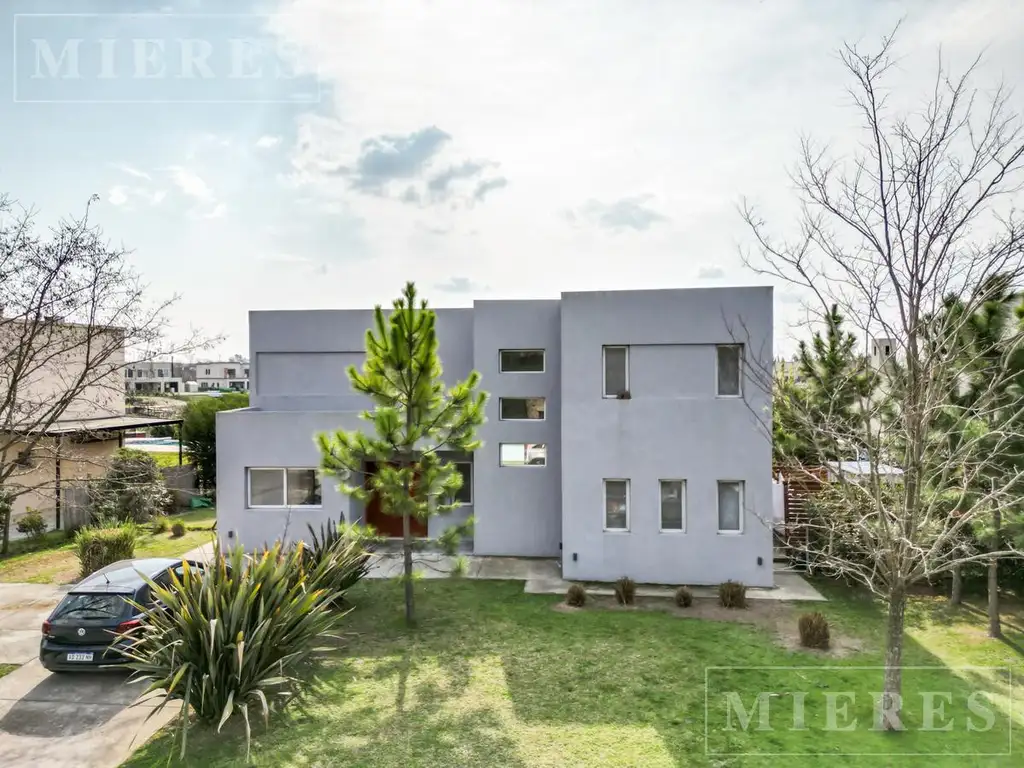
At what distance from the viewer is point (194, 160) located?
10617 mm

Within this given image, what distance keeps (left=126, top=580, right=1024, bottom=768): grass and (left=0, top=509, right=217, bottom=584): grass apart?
734 centimetres

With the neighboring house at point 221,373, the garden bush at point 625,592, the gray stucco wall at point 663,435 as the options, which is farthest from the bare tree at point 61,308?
the neighboring house at point 221,373

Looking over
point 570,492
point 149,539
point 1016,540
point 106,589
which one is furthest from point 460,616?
point 149,539

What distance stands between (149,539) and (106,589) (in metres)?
9.88

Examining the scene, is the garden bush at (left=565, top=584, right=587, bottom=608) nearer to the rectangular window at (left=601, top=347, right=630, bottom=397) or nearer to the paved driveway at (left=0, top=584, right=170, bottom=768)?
the rectangular window at (left=601, top=347, right=630, bottom=397)

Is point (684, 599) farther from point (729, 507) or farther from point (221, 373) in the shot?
point (221, 373)

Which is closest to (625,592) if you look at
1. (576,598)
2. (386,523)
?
(576,598)

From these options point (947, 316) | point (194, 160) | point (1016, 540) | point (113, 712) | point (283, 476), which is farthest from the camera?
point (283, 476)

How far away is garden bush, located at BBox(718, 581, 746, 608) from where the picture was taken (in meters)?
11.6

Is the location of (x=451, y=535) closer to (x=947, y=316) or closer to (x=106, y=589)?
(x=106, y=589)

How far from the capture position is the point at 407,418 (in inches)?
421

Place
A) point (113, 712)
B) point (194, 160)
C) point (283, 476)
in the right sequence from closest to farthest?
point (113, 712), point (194, 160), point (283, 476)

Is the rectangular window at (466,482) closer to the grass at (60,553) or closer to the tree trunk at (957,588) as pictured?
the grass at (60,553)

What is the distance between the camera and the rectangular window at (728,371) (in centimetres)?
1311
